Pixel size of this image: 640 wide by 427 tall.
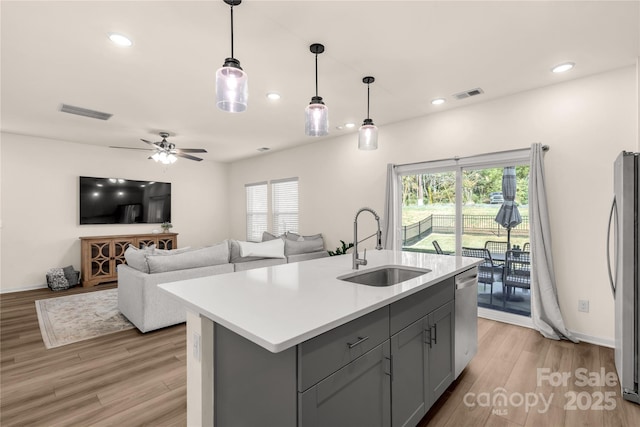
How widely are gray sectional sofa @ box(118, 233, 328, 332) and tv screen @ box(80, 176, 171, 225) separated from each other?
295 centimetres

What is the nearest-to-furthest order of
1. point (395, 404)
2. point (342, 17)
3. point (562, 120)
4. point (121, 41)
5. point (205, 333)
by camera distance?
point (205, 333)
point (395, 404)
point (342, 17)
point (121, 41)
point (562, 120)

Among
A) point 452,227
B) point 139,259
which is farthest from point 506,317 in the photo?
point 139,259

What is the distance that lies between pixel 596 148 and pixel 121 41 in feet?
14.5

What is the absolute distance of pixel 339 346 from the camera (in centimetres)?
123

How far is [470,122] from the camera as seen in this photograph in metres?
3.85

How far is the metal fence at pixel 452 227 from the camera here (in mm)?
3631

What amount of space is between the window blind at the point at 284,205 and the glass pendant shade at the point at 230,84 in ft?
14.8

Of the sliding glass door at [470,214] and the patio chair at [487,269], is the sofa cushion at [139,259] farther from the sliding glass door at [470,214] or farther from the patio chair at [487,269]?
the patio chair at [487,269]

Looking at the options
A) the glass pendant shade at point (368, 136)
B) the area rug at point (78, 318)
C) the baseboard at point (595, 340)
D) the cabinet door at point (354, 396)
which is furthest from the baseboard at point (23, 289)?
the baseboard at point (595, 340)

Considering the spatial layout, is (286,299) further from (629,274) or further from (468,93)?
(468,93)

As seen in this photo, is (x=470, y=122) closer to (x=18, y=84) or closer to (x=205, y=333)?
(x=205, y=333)

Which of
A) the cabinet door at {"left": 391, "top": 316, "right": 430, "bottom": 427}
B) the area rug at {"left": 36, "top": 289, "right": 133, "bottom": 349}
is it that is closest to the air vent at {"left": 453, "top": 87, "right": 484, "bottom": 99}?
the cabinet door at {"left": 391, "top": 316, "right": 430, "bottom": 427}

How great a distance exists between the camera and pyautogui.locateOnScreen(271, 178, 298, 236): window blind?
6320 mm

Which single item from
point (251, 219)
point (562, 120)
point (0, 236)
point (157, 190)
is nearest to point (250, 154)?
point (251, 219)
